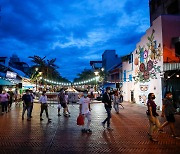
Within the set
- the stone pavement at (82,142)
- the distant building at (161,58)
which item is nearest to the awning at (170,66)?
the distant building at (161,58)

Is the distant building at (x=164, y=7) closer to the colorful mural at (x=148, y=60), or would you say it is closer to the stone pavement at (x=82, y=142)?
the colorful mural at (x=148, y=60)

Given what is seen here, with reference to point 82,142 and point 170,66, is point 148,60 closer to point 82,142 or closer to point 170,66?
point 170,66

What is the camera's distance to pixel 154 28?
79.0ft

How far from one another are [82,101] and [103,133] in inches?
64.5

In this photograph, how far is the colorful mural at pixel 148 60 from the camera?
23.4 m

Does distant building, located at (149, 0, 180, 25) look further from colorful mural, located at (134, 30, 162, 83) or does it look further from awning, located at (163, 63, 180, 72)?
awning, located at (163, 63, 180, 72)

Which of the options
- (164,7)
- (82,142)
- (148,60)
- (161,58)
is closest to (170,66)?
(161,58)

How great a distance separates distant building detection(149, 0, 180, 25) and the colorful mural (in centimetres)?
1086

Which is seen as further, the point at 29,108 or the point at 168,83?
the point at 168,83

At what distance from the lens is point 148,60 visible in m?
25.9

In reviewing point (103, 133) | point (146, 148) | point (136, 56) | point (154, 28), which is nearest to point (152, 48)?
point (154, 28)

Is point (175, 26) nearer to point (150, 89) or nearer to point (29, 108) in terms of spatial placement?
point (150, 89)

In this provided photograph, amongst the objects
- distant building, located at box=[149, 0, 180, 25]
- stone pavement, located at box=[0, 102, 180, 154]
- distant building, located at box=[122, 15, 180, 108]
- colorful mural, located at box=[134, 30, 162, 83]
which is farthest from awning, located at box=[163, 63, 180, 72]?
distant building, located at box=[149, 0, 180, 25]

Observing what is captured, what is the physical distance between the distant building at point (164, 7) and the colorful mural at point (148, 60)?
10.9m
